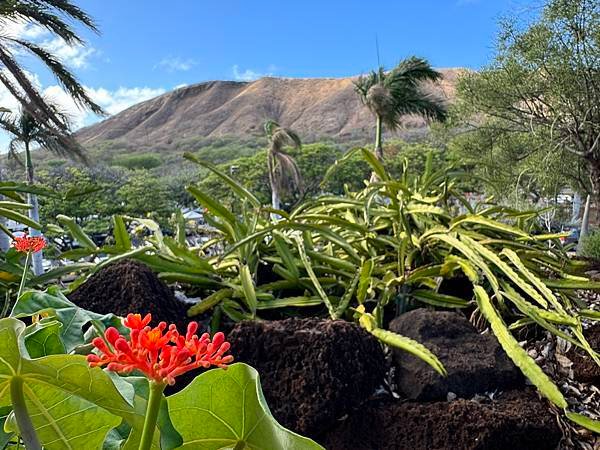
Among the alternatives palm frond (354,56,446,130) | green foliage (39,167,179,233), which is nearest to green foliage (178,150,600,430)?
palm frond (354,56,446,130)

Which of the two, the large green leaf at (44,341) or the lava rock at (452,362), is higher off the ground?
the large green leaf at (44,341)

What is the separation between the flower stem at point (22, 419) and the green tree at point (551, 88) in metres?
9.70

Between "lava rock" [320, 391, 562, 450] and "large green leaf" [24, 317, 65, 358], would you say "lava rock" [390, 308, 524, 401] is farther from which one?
"large green leaf" [24, 317, 65, 358]

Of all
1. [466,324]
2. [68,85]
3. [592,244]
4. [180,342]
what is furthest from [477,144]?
[180,342]

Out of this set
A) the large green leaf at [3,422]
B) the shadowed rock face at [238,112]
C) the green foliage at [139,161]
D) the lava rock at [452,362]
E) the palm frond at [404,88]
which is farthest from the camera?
the shadowed rock face at [238,112]

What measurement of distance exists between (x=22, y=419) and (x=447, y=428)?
0.81 meters

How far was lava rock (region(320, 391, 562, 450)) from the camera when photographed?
93 centimetres

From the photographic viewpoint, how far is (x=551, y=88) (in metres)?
9.73

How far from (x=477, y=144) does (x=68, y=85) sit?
9440 millimetres

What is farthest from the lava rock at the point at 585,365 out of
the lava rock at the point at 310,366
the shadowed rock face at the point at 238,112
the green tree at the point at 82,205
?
the shadowed rock face at the point at 238,112

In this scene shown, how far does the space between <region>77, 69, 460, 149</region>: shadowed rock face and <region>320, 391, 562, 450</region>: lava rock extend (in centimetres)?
6955

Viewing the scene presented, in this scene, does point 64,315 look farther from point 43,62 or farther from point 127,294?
point 43,62

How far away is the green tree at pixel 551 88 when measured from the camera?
30.7 feet

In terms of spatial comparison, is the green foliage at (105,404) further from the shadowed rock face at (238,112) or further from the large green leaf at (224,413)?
the shadowed rock face at (238,112)
